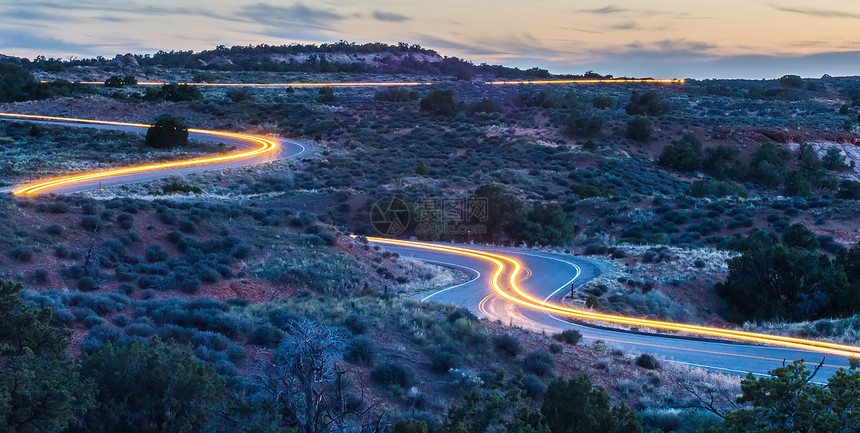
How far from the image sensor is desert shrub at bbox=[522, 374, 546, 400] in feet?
42.8

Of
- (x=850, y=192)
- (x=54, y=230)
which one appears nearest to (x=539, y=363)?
(x=54, y=230)

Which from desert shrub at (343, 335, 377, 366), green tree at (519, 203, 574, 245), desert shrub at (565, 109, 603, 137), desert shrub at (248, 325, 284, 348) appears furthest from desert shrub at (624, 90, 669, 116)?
desert shrub at (248, 325, 284, 348)

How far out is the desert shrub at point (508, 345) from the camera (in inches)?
594

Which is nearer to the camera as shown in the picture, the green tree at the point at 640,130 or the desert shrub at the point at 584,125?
the green tree at the point at 640,130

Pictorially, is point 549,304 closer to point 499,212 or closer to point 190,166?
point 499,212

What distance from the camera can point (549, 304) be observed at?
23797 mm

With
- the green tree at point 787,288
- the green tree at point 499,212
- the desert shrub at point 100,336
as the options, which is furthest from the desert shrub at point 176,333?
the green tree at point 499,212

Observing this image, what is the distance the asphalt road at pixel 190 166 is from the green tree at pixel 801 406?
30785 millimetres

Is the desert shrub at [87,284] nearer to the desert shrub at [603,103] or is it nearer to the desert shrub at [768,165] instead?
the desert shrub at [768,165]

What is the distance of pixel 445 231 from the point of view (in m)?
40.5

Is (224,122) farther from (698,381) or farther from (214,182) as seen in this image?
(698,381)

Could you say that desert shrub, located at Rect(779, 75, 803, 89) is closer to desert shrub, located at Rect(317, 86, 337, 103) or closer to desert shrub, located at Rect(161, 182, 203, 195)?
desert shrub, located at Rect(317, 86, 337, 103)

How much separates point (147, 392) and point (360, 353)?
489 centimetres

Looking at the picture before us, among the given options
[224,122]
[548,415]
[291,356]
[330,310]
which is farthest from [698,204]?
[224,122]
